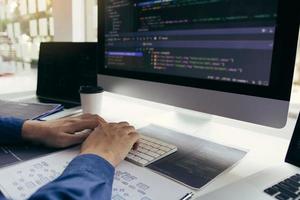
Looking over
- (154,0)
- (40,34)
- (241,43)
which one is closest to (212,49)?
(241,43)

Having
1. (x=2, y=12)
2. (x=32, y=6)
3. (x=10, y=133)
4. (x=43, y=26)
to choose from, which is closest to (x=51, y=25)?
(x=43, y=26)

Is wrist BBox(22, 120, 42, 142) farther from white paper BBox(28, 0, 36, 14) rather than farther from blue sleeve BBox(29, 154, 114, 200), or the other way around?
white paper BBox(28, 0, 36, 14)

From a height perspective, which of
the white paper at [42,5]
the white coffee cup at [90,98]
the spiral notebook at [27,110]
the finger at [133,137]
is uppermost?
the white paper at [42,5]

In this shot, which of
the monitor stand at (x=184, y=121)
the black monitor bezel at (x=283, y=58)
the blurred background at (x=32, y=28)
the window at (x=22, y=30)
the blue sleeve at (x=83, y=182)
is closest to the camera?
the blue sleeve at (x=83, y=182)

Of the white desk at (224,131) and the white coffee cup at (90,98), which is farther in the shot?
the white coffee cup at (90,98)

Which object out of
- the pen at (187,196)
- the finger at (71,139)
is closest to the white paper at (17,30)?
the finger at (71,139)

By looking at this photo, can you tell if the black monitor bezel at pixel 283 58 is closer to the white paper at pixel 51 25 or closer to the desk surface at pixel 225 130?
the desk surface at pixel 225 130

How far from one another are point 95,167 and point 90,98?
461 millimetres

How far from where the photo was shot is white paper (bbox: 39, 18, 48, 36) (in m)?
1.60

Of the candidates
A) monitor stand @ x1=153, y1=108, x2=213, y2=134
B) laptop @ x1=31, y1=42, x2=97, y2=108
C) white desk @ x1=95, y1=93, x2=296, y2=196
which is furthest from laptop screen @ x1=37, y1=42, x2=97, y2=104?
monitor stand @ x1=153, y1=108, x2=213, y2=134

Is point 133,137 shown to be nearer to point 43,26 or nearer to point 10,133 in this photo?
point 10,133

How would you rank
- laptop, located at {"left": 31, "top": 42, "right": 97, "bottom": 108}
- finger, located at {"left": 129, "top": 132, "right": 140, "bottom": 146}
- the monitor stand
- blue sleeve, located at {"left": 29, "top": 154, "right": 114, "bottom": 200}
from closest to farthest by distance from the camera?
1. blue sleeve, located at {"left": 29, "top": 154, "right": 114, "bottom": 200}
2. finger, located at {"left": 129, "top": 132, "right": 140, "bottom": 146}
3. the monitor stand
4. laptop, located at {"left": 31, "top": 42, "right": 97, "bottom": 108}

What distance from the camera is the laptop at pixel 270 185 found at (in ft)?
1.42

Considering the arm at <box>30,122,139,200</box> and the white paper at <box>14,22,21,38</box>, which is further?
the white paper at <box>14,22,21,38</box>
